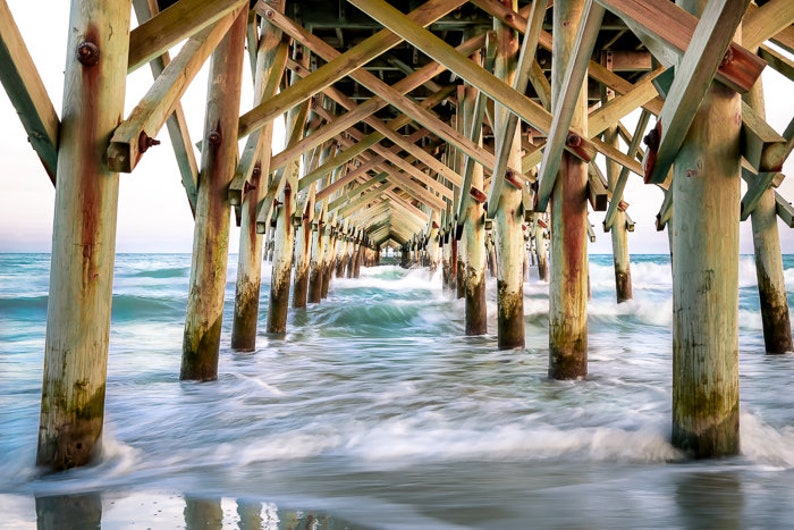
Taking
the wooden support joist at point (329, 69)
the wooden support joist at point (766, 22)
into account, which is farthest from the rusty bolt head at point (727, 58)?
the wooden support joist at point (329, 69)

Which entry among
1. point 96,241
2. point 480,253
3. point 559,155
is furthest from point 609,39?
point 96,241

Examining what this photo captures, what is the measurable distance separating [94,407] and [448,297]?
1011 cm

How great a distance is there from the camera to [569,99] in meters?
2.71

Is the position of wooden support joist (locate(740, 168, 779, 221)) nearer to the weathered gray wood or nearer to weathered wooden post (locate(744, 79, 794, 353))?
weathered wooden post (locate(744, 79, 794, 353))

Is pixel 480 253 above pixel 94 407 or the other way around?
above

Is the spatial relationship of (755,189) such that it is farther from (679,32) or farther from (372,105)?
(372,105)

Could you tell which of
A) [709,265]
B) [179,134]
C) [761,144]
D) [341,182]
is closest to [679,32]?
[761,144]

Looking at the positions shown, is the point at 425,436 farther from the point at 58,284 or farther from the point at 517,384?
the point at 58,284

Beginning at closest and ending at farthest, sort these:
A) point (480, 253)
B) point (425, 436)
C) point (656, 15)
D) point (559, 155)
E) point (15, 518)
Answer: point (15, 518)
point (656, 15)
point (425, 436)
point (559, 155)
point (480, 253)

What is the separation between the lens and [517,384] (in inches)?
150

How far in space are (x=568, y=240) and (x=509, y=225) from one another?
1.40 metres

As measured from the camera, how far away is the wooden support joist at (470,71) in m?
3.25

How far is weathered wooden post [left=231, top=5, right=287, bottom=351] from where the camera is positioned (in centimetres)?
446

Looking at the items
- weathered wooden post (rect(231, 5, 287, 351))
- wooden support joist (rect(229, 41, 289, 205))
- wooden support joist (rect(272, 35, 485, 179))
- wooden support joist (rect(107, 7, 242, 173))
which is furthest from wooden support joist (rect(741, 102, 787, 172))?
wooden support joist (rect(272, 35, 485, 179))
